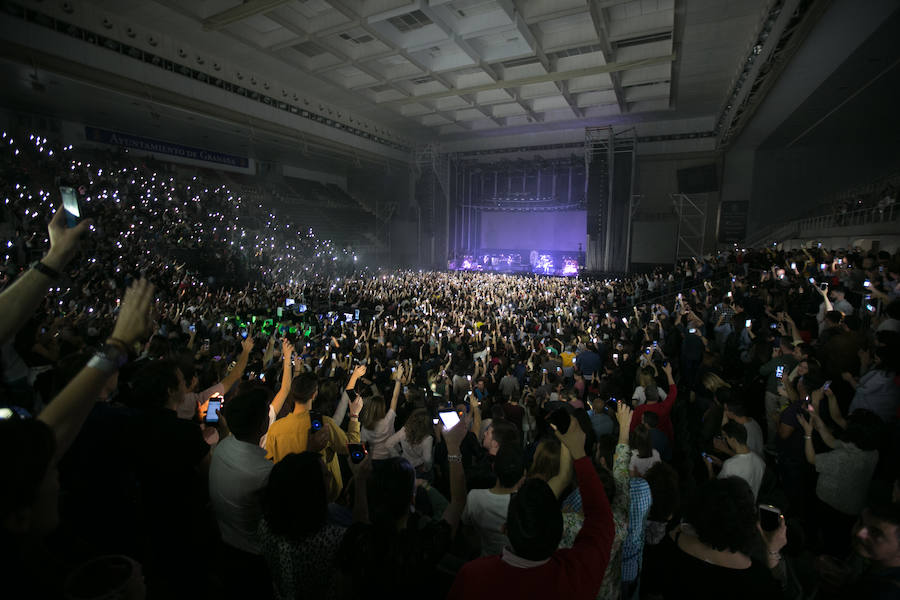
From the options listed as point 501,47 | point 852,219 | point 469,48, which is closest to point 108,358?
point 469,48

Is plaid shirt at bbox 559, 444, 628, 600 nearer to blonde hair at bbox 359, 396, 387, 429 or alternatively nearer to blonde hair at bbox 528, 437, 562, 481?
blonde hair at bbox 528, 437, 562, 481

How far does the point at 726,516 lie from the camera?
5.33 feet

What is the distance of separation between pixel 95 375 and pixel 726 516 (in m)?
2.23

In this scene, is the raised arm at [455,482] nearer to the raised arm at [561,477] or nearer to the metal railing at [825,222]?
the raised arm at [561,477]

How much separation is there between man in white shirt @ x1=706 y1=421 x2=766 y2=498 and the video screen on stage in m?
24.7

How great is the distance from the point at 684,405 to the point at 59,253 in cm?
594

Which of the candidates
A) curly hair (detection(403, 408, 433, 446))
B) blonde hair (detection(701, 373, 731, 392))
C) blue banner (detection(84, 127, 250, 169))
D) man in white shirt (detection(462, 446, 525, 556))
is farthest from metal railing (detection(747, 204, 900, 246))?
blue banner (detection(84, 127, 250, 169))

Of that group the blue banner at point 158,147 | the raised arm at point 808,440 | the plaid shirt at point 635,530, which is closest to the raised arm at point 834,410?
the raised arm at point 808,440

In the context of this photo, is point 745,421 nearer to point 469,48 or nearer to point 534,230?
point 469,48

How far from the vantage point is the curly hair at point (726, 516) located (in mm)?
1610

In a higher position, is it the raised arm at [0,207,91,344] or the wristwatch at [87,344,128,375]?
the raised arm at [0,207,91,344]

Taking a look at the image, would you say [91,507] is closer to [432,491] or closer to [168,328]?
[432,491]

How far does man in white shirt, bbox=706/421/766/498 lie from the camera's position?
2.79 m

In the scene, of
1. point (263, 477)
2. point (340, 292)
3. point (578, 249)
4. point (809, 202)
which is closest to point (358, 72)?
point (340, 292)
